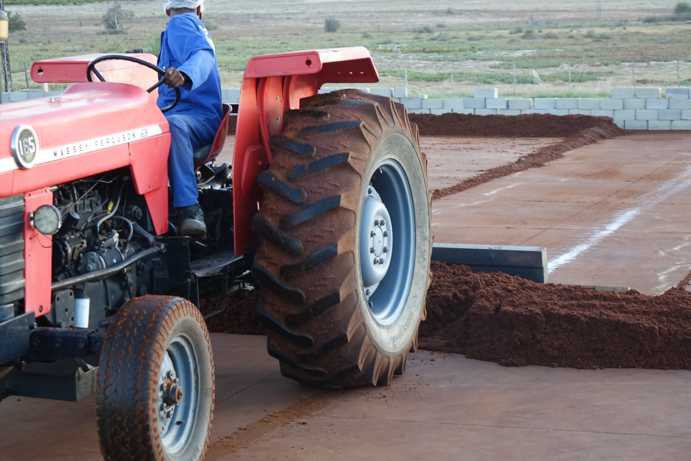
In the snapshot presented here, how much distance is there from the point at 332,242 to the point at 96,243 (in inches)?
43.3

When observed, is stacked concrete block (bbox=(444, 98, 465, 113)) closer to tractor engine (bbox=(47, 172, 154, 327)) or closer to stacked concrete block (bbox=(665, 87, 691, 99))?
stacked concrete block (bbox=(665, 87, 691, 99))

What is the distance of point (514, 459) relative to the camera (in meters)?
5.42

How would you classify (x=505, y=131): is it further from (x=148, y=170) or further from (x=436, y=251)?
(x=148, y=170)

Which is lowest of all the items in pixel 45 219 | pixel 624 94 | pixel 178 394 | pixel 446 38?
pixel 446 38

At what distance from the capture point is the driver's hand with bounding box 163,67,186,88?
6020mm

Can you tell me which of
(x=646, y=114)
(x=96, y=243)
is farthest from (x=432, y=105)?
(x=96, y=243)

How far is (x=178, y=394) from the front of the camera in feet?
16.6

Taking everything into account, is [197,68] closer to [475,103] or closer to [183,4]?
[183,4]

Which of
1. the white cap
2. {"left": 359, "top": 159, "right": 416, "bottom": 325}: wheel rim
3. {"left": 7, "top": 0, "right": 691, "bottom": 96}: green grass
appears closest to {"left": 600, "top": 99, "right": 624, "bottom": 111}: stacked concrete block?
{"left": 7, "top": 0, "right": 691, "bottom": 96}: green grass

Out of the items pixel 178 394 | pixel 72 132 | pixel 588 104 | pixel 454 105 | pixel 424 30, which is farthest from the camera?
pixel 424 30

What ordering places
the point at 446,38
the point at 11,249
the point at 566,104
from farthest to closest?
1. the point at 446,38
2. the point at 566,104
3. the point at 11,249

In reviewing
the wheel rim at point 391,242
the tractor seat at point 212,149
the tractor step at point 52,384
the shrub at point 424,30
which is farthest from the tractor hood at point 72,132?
the shrub at point 424,30

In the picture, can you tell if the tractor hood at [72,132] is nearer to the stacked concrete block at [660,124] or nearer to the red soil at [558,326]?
the red soil at [558,326]

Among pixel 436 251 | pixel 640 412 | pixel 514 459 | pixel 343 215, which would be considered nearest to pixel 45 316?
pixel 343 215
